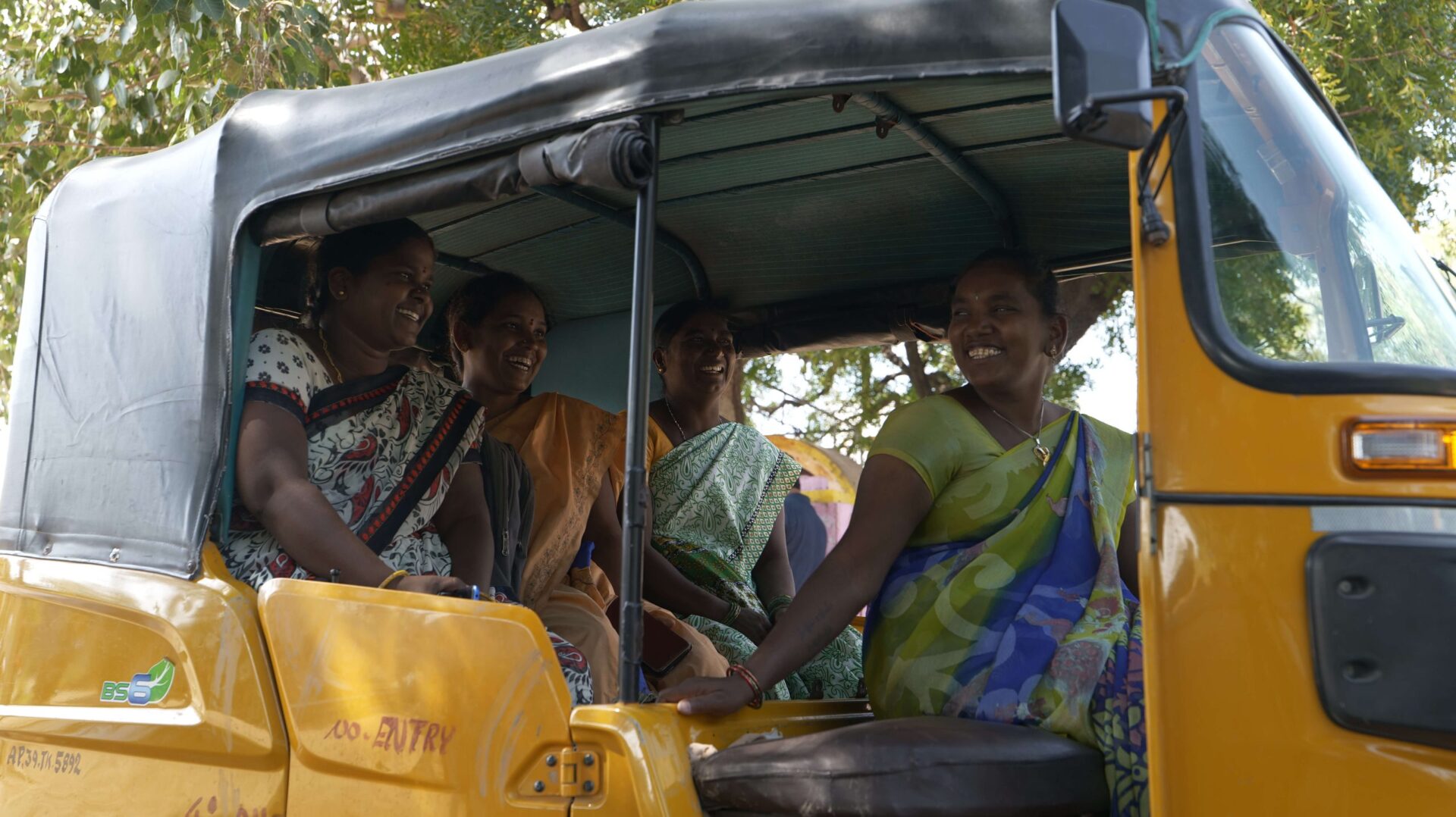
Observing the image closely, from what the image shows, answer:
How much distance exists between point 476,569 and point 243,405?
0.76 metres

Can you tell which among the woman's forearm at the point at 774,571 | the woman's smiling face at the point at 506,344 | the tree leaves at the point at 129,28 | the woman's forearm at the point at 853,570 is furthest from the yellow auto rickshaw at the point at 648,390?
the tree leaves at the point at 129,28

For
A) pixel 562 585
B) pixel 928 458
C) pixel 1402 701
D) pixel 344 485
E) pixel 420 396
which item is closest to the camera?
pixel 1402 701

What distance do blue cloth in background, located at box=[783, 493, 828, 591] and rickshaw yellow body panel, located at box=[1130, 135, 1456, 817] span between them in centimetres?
355

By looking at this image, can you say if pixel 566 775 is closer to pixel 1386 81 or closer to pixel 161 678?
pixel 161 678

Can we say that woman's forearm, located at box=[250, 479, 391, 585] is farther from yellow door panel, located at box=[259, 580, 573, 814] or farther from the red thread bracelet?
the red thread bracelet

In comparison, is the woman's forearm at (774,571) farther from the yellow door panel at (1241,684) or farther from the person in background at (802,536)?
the yellow door panel at (1241,684)

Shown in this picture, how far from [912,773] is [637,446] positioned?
74 cm

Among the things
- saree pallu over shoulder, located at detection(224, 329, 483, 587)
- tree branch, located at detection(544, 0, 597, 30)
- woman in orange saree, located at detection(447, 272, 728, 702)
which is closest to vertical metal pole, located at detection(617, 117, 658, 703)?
saree pallu over shoulder, located at detection(224, 329, 483, 587)

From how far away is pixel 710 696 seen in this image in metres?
2.58

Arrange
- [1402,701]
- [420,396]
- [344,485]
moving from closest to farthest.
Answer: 1. [1402,701]
2. [344,485]
3. [420,396]

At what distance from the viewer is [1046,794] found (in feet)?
7.49

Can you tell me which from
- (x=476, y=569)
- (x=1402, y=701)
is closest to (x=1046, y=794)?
(x=1402, y=701)

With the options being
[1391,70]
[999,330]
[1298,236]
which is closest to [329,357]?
[999,330]

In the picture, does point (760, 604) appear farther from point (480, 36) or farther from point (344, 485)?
point (480, 36)
